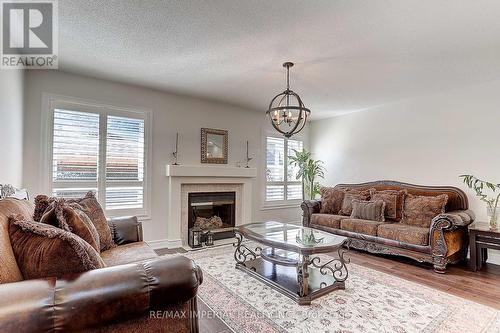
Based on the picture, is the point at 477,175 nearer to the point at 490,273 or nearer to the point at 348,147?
the point at 490,273

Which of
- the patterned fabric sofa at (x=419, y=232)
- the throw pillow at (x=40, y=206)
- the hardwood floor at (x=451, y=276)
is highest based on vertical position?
the throw pillow at (x=40, y=206)

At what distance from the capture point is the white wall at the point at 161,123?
3348 mm

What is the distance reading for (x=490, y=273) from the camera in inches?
129

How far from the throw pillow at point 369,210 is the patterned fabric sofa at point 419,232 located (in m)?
0.13

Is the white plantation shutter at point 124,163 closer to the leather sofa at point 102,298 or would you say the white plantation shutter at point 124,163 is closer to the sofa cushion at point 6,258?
the leather sofa at point 102,298

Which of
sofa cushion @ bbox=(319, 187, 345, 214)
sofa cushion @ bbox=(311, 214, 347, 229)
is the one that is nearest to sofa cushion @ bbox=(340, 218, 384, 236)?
sofa cushion @ bbox=(311, 214, 347, 229)

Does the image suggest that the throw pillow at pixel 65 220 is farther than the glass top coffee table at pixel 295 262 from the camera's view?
No

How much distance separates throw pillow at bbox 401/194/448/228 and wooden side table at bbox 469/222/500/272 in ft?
1.40

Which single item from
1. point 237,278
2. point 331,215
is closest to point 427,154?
point 331,215

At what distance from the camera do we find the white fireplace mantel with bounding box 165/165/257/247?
432 cm

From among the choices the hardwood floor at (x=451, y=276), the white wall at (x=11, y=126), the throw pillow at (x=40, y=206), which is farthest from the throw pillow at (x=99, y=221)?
the hardwood floor at (x=451, y=276)

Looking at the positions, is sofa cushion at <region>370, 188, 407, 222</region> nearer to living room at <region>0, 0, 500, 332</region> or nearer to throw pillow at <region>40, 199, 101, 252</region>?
living room at <region>0, 0, 500, 332</region>

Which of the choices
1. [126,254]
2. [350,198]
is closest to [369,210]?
[350,198]

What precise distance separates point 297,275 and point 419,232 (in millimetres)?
1972
